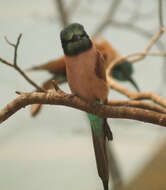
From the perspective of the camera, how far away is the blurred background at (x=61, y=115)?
158 cm

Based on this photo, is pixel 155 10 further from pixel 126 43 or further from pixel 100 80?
pixel 100 80

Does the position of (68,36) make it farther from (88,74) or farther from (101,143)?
(101,143)

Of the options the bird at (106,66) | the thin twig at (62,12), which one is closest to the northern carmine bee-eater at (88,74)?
the bird at (106,66)

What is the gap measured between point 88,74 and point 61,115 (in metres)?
1.11

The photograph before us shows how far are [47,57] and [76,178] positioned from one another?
0.66 meters

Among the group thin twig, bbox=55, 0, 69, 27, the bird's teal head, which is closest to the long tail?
the bird's teal head

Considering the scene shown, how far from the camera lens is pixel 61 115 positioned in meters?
1.87

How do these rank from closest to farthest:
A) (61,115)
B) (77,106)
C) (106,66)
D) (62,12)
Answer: (77,106), (106,66), (62,12), (61,115)

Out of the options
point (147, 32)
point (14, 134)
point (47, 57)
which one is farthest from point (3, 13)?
point (147, 32)

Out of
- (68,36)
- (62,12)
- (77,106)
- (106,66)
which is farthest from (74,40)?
(62,12)

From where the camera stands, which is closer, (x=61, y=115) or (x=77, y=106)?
(x=77, y=106)

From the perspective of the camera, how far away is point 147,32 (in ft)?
6.44

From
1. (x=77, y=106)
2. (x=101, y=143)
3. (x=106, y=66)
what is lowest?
(x=106, y=66)

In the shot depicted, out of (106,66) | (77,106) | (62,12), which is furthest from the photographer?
(62,12)
